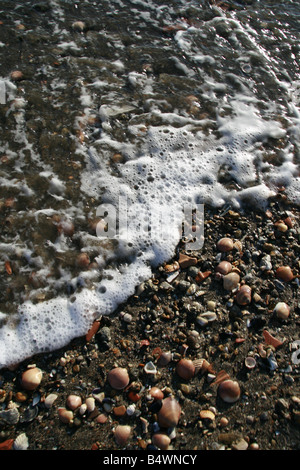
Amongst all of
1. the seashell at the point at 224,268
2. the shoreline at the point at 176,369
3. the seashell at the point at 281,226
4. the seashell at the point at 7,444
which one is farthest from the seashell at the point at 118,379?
the seashell at the point at 281,226

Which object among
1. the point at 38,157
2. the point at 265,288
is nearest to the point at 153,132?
the point at 38,157

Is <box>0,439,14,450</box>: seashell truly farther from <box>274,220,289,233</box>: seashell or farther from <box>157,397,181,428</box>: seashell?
<box>274,220,289,233</box>: seashell

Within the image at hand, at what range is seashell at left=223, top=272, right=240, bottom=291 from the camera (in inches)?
108

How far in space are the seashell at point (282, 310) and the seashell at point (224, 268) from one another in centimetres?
43

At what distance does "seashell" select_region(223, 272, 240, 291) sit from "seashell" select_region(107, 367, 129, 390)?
0.97 m

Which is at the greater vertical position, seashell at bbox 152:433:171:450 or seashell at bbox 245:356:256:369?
seashell at bbox 245:356:256:369

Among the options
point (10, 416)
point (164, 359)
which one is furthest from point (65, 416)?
point (164, 359)

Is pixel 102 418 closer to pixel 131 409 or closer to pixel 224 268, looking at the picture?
pixel 131 409

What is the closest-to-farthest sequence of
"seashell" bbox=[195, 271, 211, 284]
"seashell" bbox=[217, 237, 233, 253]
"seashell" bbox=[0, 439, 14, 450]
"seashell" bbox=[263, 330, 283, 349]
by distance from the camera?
1. "seashell" bbox=[0, 439, 14, 450]
2. "seashell" bbox=[263, 330, 283, 349]
3. "seashell" bbox=[195, 271, 211, 284]
4. "seashell" bbox=[217, 237, 233, 253]

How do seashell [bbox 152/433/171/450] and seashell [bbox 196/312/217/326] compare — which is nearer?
seashell [bbox 152/433/171/450]

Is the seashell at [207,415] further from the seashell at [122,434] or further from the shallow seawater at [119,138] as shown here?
the shallow seawater at [119,138]

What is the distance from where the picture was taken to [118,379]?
91.9 inches

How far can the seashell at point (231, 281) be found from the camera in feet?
9.02

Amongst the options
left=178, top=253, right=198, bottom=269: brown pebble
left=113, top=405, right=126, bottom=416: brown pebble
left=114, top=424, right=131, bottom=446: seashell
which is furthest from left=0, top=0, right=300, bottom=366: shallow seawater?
left=114, top=424, right=131, bottom=446: seashell
